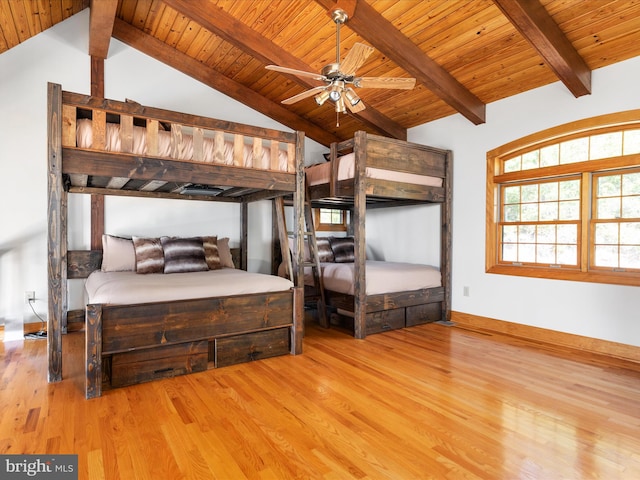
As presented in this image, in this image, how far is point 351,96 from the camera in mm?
2961

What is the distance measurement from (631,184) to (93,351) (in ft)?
14.8

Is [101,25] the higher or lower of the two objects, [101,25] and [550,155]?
the higher

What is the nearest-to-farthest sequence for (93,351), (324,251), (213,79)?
(93,351) → (213,79) → (324,251)

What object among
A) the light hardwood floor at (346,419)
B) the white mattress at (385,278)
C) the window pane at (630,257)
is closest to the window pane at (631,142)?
the window pane at (630,257)

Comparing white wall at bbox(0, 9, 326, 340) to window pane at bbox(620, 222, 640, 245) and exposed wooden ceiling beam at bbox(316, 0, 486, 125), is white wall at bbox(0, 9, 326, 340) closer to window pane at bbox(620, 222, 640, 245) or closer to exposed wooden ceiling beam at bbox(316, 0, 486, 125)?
exposed wooden ceiling beam at bbox(316, 0, 486, 125)

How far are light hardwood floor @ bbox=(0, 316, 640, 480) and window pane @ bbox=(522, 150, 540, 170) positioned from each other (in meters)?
1.98

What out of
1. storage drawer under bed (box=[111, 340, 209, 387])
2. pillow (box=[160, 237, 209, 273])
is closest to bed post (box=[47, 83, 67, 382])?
storage drawer under bed (box=[111, 340, 209, 387])

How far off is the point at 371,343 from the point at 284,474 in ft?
6.76

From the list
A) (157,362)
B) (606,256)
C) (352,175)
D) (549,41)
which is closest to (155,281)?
(157,362)

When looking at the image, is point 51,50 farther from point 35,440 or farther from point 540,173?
point 540,173

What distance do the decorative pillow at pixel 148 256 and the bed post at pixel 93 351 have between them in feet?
4.48

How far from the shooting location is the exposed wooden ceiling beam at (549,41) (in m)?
2.61

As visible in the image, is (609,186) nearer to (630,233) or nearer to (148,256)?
(630,233)

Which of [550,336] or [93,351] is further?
[550,336]
